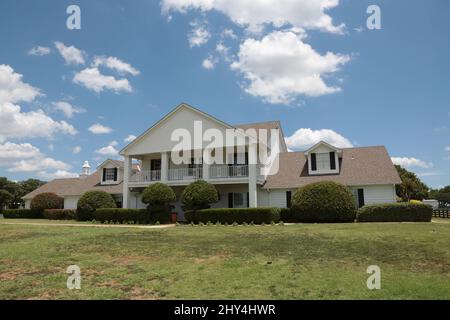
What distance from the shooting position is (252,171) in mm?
26281

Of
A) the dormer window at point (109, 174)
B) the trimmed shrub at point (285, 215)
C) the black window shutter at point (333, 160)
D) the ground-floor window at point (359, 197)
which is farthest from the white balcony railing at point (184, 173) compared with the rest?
the ground-floor window at point (359, 197)

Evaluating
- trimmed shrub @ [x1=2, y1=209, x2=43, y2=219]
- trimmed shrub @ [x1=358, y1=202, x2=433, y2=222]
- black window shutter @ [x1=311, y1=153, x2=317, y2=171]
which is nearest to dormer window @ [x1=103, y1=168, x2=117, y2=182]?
trimmed shrub @ [x1=2, y1=209, x2=43, y2=219]

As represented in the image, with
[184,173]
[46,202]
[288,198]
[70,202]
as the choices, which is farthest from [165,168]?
[46,202]

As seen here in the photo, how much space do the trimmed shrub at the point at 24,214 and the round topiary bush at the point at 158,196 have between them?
17.7m

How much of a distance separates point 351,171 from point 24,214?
112ft

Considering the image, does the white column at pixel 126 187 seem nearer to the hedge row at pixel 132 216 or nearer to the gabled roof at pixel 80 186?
the hedge row at pixel 132 216

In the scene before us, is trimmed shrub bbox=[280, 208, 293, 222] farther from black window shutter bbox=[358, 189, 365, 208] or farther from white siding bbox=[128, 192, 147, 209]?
white siding bbox=[128, 192, 147, 209]

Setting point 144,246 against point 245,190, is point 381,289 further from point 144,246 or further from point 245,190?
point 245,190

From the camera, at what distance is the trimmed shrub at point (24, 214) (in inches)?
1458

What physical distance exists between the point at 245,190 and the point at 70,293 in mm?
22492

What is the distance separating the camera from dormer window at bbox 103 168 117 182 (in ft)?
117

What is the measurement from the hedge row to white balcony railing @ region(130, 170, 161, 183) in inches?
163
